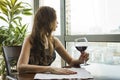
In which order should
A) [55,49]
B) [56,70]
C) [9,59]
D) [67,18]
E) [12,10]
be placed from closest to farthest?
1. [56,70]
2. [9,59]
3. [55,49]
4. [12,10]
5. [67,18]

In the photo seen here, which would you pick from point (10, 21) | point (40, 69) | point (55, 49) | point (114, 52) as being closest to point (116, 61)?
point (114, 52)

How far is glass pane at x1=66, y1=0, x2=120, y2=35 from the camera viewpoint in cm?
265

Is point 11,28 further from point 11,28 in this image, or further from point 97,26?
point 97,26

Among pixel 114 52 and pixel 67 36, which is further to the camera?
pixel 67 36

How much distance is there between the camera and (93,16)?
3033mm

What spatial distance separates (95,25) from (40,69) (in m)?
1.62

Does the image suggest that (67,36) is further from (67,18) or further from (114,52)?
(114,52)

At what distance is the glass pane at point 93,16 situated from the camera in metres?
2.65

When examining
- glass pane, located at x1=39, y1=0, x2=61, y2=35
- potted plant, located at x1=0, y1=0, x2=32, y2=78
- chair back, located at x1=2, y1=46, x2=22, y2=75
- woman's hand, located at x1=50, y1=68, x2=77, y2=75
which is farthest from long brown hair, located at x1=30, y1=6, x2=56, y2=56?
glass pane, located at x1=39, y1=0, x2=61, y2=35

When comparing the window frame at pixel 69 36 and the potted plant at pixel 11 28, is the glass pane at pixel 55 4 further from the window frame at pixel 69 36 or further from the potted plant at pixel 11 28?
the potted plant at pixel 11 28

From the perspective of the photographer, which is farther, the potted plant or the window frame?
the potted plant

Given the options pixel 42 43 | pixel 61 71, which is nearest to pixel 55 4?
pixel 42 43

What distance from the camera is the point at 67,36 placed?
10.9 ft

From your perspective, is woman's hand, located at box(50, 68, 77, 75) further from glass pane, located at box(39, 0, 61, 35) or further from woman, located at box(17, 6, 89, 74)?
glass pane, located at box(39, 0, 61, 35)
